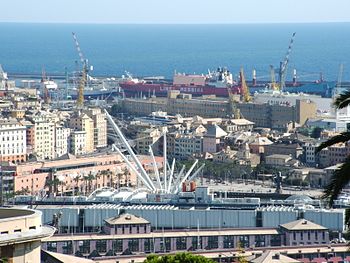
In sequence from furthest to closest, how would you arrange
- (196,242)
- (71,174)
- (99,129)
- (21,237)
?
1. (99,129)
2. (71,174)
3. (196,242)
4. (21,237)

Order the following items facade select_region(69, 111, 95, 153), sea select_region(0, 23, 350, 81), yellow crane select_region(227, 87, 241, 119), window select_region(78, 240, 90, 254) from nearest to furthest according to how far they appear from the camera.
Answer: window select_region(78, 240, 90, 254) < facade select_region(69, 111, 95, 153) < yellow crane select_region(227, 87, 241, 119) < sea select_region(0, 23, 350, 81)

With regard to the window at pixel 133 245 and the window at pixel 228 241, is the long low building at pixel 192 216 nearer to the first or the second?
the window at pixel 228 241

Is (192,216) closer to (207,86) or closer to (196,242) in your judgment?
(196,242)

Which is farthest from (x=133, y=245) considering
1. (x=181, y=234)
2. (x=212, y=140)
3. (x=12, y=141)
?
(x=212, y=140)

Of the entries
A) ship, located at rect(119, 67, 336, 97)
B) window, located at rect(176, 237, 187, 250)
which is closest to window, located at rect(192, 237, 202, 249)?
window, located at rect(176, 237, 187, 250)

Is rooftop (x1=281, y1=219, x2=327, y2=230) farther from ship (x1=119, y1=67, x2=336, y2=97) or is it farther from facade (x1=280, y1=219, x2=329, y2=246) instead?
ship (x1=119, y1=67, x2=336, y2=97)

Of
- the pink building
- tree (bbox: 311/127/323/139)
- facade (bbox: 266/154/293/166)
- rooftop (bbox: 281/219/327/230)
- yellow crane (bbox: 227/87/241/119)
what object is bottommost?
rooftop (bbox: 281/219/327/230)
